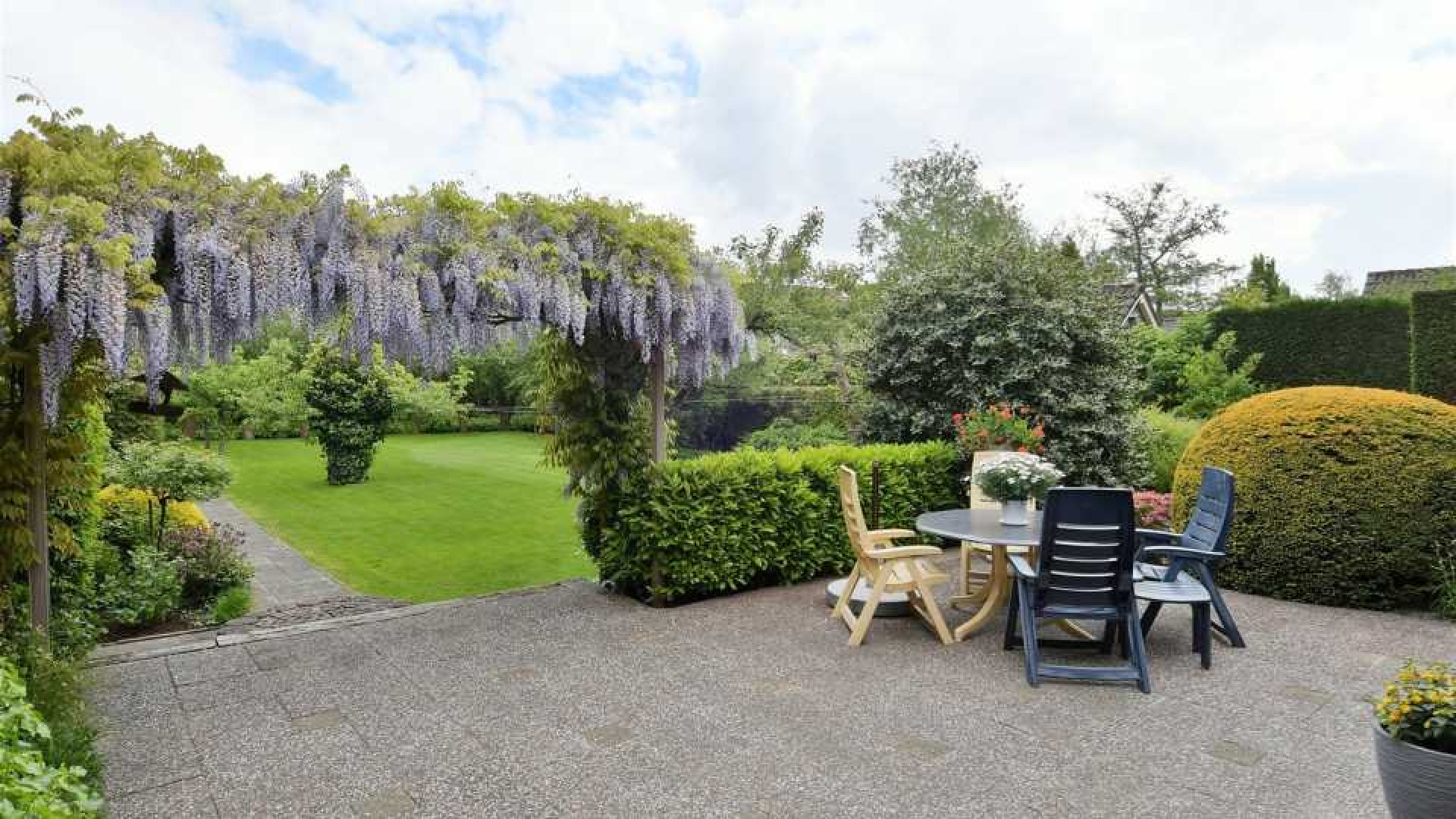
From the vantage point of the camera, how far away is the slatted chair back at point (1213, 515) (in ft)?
13.6

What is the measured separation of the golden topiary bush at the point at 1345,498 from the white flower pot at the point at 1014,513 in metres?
1.75

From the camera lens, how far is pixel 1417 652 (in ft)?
13.9

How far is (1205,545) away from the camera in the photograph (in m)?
4.34

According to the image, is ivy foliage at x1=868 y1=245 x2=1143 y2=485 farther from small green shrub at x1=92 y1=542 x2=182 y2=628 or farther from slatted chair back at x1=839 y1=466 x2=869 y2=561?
small green shrub at x1=92 y1=542 x2=182 y2=628

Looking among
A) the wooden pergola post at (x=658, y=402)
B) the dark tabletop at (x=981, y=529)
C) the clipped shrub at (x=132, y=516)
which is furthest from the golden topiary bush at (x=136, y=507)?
the dark tabletop at (x=981, y=529)

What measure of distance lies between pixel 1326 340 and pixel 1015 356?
7.54 meters

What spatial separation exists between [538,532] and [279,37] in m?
5.50

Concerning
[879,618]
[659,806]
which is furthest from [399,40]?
[659,806]

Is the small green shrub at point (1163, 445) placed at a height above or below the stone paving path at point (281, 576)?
above

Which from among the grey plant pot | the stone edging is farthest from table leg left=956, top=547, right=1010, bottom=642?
the stone edging

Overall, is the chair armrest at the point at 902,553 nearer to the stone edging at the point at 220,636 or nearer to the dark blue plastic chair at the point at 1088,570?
the dark blue plastic chair at the point at 1088,570

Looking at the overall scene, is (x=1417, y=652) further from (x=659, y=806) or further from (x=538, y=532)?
(x=538, y=532)

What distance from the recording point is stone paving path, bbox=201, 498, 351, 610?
6.02 metres

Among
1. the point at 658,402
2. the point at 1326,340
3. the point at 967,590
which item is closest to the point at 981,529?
the point at 967,590
